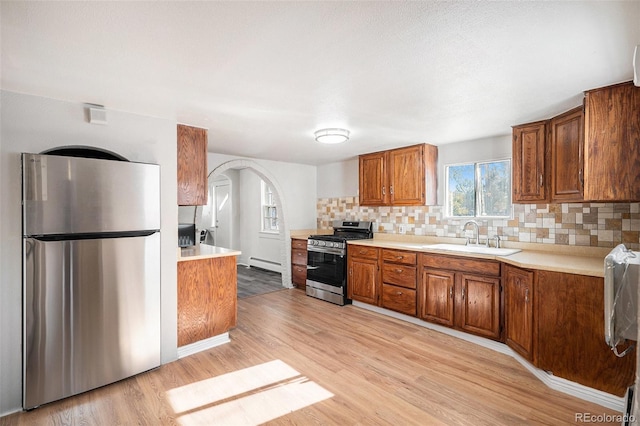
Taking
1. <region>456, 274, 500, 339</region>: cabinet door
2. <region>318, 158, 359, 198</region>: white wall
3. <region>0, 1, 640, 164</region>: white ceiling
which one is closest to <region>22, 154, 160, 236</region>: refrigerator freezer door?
<region>0, 1, 640, 164</region>: white ceiling

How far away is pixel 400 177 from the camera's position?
4.05 meters

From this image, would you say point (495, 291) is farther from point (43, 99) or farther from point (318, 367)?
point (43, 99)

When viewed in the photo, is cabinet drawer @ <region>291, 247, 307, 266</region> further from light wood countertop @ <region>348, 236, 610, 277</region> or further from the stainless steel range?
light wood countertop @ <region>348, 236, 610, 277</region>

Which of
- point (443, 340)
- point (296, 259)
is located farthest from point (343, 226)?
point (443, 340)

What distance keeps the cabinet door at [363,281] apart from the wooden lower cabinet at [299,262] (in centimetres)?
98

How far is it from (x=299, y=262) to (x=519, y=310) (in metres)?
3.20

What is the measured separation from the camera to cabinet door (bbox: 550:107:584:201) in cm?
240

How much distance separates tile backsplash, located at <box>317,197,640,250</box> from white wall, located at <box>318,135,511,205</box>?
372 millimetres

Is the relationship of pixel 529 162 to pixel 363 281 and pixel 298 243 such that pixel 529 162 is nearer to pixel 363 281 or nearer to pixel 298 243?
pixel 363 281

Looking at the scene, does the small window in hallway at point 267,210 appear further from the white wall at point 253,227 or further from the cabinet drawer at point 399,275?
the cabinet drawer at point 399,275

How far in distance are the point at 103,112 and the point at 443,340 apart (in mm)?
3694

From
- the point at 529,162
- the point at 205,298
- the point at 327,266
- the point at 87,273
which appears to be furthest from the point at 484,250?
the point at 87,273

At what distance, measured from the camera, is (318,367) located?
2.62m

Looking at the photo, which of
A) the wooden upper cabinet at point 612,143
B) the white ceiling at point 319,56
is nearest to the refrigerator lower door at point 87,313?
the white ceiling at point 319,56
